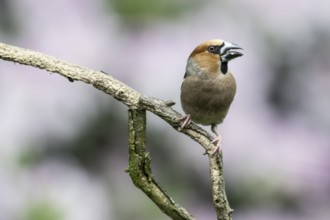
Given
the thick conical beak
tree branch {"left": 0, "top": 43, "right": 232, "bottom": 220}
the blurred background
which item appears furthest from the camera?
the blurred background

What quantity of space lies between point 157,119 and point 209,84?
1.82 m

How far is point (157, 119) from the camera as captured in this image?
10.5 ft

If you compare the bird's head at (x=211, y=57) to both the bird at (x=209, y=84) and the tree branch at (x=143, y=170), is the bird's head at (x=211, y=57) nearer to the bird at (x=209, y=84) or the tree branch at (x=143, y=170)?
the bird at (x=209, y=84)

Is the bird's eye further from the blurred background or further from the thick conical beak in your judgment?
the blurred background

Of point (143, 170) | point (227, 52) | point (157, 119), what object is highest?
point (157, 119)

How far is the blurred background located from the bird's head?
1585 mm

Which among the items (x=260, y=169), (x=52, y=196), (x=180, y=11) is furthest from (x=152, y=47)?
(x=52, y=196)

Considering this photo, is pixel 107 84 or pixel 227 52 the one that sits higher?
pixel 227 52

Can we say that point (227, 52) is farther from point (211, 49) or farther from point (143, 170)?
point (143, 170)

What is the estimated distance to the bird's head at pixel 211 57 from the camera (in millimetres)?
1254

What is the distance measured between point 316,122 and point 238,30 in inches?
22.2

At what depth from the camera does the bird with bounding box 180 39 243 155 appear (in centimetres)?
129

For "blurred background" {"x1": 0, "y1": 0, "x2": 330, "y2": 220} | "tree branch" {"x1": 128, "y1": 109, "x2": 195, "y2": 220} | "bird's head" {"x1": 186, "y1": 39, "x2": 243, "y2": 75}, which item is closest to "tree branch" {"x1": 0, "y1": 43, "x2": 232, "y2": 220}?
"tree branch" {"x1": 128, "y1": 109, "x2": 195, "y2": 220}

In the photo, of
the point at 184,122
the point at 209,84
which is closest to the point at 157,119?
the point at 209,84
